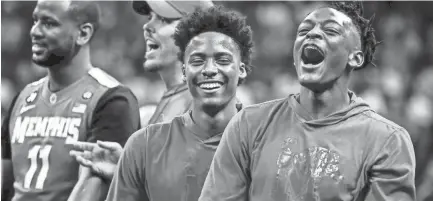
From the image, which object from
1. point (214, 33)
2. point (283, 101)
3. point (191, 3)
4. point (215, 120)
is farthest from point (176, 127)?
point (191, 3)

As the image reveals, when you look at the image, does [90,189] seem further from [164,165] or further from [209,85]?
[209,85]

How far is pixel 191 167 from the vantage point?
397cm

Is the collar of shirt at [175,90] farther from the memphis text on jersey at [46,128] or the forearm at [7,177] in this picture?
the forearm at [7,177]

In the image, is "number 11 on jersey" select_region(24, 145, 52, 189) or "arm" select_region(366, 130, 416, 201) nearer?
"arm" select_region(366, 130, 416, 201)

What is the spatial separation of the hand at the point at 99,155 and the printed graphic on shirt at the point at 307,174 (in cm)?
132

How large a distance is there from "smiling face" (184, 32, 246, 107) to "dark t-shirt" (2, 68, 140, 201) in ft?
2.41

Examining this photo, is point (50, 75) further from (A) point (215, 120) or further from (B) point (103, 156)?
(A) point (215, 120)

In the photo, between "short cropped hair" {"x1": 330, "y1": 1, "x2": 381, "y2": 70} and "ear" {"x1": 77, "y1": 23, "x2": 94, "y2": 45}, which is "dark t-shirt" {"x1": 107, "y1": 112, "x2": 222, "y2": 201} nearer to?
"short cropped hair" {"x1": 330, "y1": 1, "x2": 381, "y2": 70}

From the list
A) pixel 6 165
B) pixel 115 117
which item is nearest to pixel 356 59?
pixel 115 117

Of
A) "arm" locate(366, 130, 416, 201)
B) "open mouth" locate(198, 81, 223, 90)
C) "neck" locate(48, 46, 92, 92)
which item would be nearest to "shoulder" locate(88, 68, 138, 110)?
"neck" locate(48, 46, 92, 92)

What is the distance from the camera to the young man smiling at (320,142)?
3213 mm

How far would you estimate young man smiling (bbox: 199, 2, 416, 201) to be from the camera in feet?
10.5

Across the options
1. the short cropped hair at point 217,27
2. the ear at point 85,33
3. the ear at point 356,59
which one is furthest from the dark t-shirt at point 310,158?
the ear at point 85,33

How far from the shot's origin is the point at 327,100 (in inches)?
134
